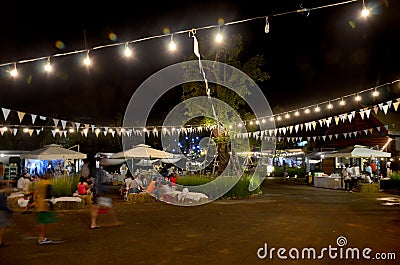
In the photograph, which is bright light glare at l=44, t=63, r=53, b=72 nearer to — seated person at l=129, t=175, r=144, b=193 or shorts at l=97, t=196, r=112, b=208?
shorts at l=97, t=196, r=112, b=208

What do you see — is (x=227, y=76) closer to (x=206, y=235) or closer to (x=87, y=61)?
(x=87, y=61)

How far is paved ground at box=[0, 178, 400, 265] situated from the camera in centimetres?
633

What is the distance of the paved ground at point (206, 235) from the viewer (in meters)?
6.33

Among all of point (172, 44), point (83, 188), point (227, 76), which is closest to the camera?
point (172, 44)

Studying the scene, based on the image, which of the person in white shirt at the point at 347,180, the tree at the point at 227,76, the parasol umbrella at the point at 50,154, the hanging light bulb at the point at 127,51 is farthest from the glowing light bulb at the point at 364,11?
the person in white shirt at the point at 347,180

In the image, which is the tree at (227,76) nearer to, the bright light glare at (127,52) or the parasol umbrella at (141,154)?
the parasol umbrella at (141,154)

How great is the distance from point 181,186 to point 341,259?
1054 centimetres

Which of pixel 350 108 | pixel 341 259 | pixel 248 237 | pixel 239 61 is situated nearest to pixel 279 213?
pixel 248 237

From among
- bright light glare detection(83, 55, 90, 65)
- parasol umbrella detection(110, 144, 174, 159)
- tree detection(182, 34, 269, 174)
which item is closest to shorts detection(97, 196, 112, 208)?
bright light glare detection(83, 55, 90, 65)

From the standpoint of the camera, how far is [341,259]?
246 inches

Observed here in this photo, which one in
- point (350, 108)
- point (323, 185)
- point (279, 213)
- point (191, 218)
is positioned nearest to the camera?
point (191, 218)

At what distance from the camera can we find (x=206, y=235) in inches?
322

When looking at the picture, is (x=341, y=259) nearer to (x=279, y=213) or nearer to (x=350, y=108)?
(x=279, y=213)

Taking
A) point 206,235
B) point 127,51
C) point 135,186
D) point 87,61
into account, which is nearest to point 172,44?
point 127,51
